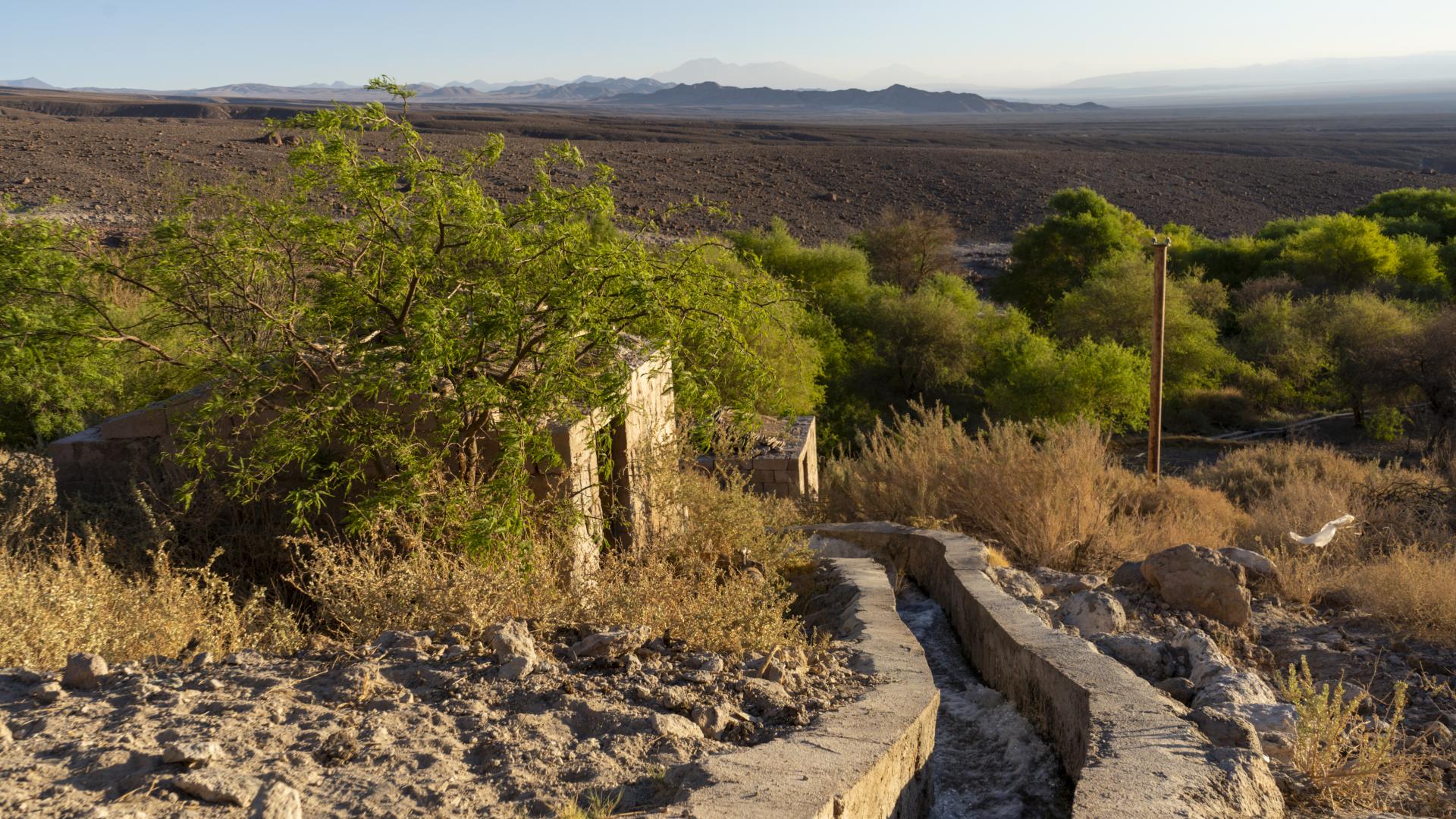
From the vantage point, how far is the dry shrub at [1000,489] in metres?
7.92

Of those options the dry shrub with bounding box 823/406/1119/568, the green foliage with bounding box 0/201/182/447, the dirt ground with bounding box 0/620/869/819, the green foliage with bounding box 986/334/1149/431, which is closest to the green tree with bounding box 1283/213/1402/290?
the green foliage with bounding box 986/334/1149/431

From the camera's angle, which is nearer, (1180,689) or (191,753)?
(191,753)

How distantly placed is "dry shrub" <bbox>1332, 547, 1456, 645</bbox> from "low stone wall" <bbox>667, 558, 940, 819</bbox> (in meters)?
3.52

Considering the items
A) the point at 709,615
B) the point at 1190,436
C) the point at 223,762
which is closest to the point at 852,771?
the point at 709,615

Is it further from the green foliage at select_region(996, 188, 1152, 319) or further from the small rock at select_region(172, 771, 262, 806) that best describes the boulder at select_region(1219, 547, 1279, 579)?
the green foliage at select_region(996, 188, 1152, 319)

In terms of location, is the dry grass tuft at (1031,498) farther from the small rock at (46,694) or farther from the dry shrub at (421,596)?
the small rock at (46,694)

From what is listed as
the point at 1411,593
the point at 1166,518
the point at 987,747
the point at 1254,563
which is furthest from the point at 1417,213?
the point at 987,747

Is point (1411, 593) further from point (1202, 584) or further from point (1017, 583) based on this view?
point (1017, 583)

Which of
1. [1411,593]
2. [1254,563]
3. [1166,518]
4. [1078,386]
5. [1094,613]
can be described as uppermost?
[1094,613]

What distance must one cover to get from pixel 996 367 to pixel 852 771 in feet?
75.0

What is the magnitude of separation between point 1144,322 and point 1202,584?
21539 mm

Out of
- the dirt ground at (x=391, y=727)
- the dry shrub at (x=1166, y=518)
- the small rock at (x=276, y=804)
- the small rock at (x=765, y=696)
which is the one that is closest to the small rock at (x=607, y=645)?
the dirt ground at (x=391, y=727)

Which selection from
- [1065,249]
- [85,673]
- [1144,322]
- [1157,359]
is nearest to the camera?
[85,673]

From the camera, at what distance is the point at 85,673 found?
11.1ft
